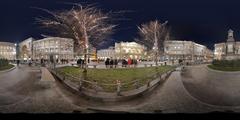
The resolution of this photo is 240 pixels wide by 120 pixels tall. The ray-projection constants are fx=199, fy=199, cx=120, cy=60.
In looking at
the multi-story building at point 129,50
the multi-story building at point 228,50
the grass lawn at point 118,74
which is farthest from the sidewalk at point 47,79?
the multi-story building at point 228,50

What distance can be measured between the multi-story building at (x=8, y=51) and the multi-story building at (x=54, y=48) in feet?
1.08

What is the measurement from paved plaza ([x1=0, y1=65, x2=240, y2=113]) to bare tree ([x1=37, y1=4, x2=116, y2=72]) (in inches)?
27.4

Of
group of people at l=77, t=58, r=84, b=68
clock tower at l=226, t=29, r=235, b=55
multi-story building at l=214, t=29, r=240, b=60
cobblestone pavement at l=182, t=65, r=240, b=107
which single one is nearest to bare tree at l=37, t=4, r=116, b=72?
group of people at l=77, t=58, r=84, b=68

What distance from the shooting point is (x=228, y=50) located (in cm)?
296

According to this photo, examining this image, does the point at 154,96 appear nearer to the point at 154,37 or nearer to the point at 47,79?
the point at 154,37

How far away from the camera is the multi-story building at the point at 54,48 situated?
9.10 feet

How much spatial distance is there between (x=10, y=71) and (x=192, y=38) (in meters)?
2.83

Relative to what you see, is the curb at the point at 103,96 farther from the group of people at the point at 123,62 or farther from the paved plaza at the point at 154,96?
the group of people at the point at 123,62

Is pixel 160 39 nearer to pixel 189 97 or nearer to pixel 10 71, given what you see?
pixel 189 97

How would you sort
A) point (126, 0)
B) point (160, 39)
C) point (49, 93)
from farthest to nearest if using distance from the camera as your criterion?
1. point (126, 0)
2. point (49, 93)
3. point (160, 39)

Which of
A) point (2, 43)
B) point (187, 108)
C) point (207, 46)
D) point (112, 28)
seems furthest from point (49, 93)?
point (207, 46)

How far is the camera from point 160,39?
2.93 metres

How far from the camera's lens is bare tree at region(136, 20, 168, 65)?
2.92m

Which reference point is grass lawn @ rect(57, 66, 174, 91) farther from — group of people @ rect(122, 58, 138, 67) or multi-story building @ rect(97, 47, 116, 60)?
multi-story building @ rect(97, 47, 116, 60)
